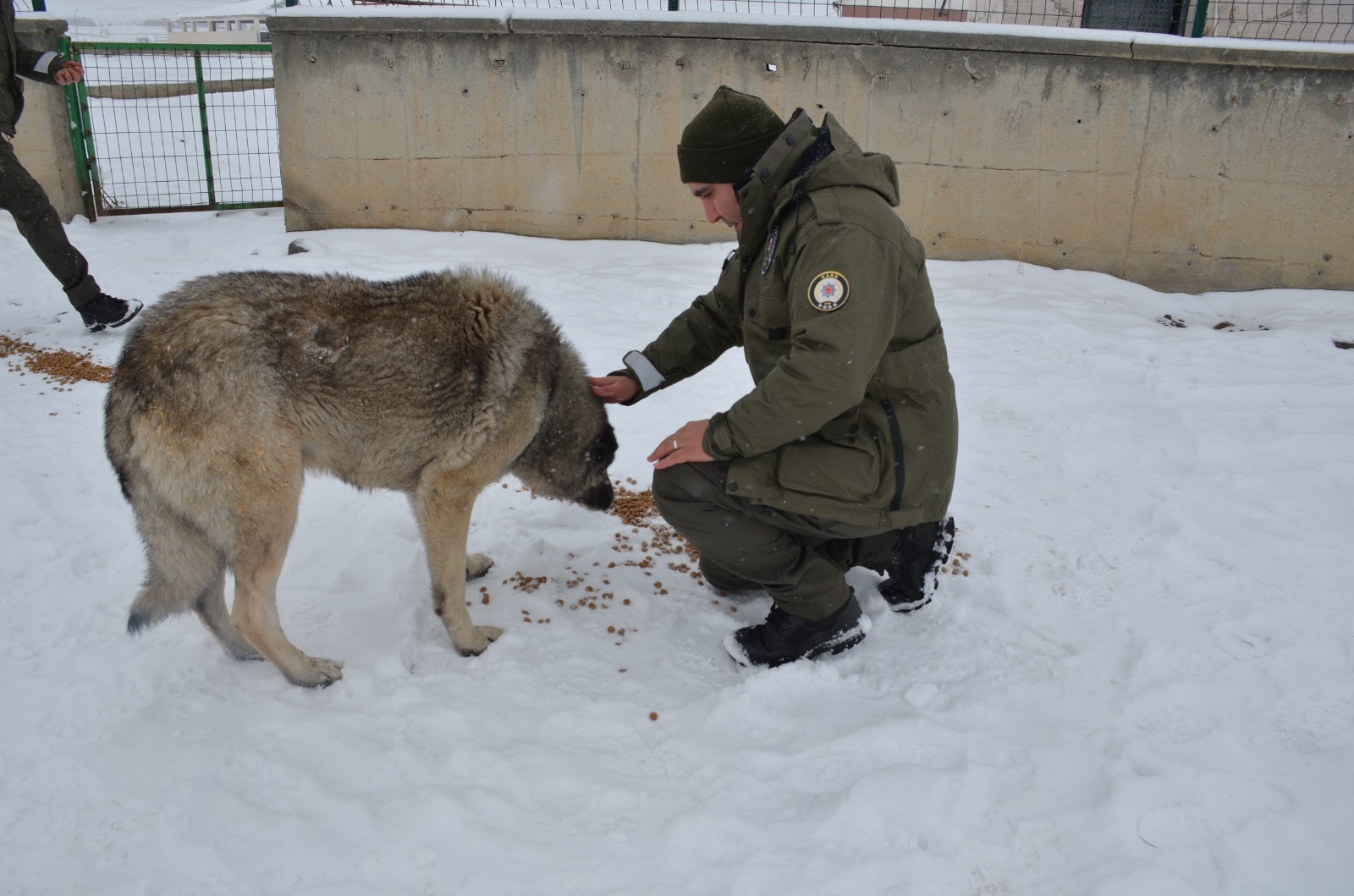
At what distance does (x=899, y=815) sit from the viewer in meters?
2.26

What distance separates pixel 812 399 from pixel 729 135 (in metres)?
0.93

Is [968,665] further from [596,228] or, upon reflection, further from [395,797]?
[596,228]

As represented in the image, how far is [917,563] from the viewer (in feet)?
10.7

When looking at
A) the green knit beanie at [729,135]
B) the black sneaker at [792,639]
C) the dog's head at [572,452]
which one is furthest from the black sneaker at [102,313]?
the black sneaker at [792,639]

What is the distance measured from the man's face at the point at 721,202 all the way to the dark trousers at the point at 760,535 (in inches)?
34.8

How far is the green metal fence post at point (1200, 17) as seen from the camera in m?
7.46

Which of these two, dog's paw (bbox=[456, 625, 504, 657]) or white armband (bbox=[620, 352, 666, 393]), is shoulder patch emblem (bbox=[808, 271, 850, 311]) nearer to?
white armband (bbox=[620, 352, 666, 393])

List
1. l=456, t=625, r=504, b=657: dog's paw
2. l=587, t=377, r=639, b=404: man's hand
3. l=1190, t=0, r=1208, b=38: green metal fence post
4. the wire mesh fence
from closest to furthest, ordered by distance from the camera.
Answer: l=456, t=625, r=504, b=657: dog's paw < l=587, t=377, r=639, b=404: man's hand < l=1190, t=0, r=1208, b=38: green metal fence post < the wire mesh fence

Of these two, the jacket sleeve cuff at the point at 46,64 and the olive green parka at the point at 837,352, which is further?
the jacket sleeve cuff at the point at 46,64

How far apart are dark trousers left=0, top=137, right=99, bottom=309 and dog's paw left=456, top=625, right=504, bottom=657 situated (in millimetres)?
4535

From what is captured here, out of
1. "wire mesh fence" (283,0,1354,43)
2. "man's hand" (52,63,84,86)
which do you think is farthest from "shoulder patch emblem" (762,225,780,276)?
"wire mesh fence" (283,0,1354,43)

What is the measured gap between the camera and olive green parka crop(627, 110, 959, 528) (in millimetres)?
2541

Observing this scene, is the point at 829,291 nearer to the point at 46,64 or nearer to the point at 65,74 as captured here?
the point at 65,74

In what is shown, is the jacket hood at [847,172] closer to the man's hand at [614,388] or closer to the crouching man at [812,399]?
the crouching man at [812,399]
